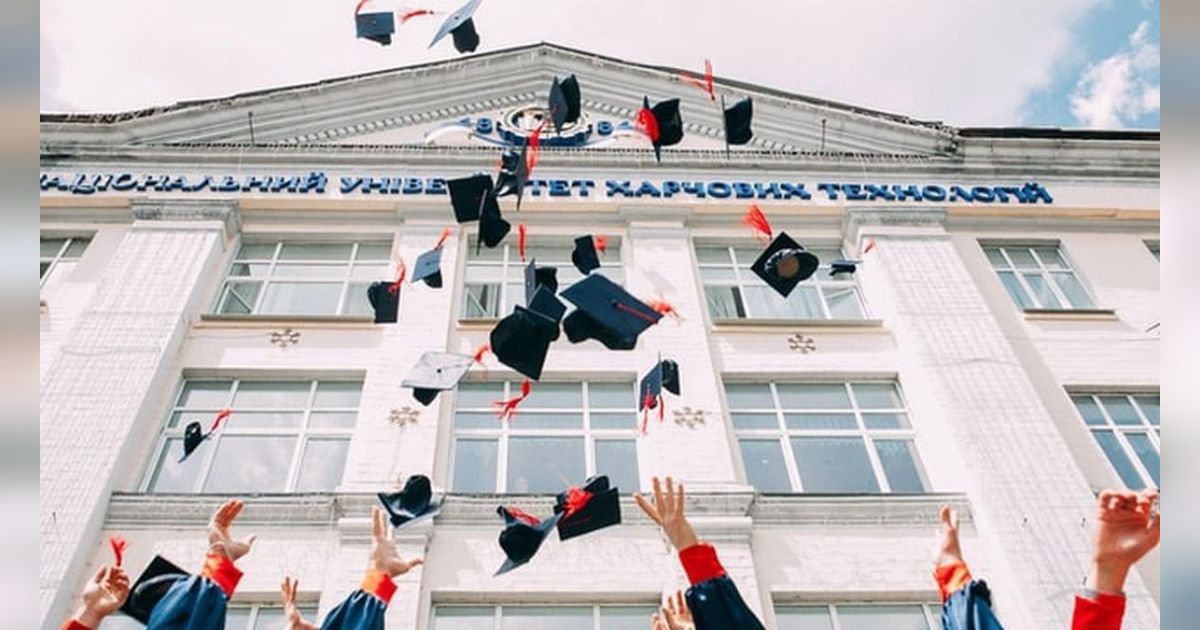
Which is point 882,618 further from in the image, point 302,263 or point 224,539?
point 302,263

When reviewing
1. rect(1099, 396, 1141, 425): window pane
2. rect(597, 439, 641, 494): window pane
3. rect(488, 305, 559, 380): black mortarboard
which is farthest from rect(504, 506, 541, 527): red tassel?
rect(1099, 396, 1141, 425): window pane

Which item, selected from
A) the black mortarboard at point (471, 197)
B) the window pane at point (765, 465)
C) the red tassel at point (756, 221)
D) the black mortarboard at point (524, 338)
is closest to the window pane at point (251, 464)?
the black mortarboard at point (524, 338)

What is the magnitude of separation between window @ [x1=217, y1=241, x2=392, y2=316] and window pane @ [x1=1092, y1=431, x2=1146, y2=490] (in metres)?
9.40

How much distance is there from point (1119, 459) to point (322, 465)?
922cm

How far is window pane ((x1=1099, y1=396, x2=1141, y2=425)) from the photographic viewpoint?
1088 centimetres

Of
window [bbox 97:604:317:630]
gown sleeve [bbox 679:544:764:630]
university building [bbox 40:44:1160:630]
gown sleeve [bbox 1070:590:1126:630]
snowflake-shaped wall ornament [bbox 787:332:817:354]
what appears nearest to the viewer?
gown sleeve [bbox 1070:590:1126:630]

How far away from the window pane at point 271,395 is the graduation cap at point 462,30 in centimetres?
451

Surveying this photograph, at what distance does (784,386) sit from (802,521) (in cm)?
240

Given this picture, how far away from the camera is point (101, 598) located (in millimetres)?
5059

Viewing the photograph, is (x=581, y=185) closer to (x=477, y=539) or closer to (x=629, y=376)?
(x=629, y=376)

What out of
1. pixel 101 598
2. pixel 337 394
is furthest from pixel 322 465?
pixel 101 598

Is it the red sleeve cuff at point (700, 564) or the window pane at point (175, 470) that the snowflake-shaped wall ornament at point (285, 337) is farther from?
the red sleeve cuff at point (700, 564)

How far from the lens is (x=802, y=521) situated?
9.23 meters

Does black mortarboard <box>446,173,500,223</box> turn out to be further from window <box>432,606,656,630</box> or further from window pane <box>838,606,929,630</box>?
window pane <box>838,606,929,630</box>
